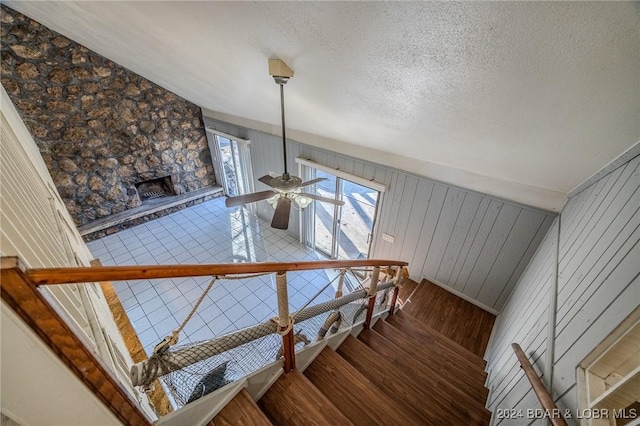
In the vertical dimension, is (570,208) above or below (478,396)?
above

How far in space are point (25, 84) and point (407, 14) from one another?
581cm

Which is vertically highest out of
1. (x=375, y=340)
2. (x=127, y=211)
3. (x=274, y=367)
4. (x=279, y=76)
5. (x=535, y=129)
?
(x=279, y=76)

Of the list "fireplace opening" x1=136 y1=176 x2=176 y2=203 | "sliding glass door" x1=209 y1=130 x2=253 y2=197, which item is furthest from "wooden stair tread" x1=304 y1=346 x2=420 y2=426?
"fireplace opening" x1=136 y1=176 x2=176 y2=203

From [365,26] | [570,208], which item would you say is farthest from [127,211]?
[570,208]

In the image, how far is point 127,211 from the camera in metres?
5.32

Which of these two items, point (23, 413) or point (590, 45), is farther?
point (590, 45)

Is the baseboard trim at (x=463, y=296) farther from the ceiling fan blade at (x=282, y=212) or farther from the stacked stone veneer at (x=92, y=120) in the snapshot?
the stacked stone veneer at (x=92, y=120)

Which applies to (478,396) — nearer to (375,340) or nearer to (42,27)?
(375,340)

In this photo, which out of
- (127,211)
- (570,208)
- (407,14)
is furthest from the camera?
(127,211)

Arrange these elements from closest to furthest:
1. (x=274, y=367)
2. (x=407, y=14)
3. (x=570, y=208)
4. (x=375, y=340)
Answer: (x=407, y=14) → (x=274, y=367) → (x=570, y=208) → (x=375, y=340)

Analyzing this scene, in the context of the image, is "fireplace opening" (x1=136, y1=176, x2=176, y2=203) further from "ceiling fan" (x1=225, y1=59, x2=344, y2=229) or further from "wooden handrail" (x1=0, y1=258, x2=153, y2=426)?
"wooden handrail" (x1=0, y1=258, x2=153, y2=426)

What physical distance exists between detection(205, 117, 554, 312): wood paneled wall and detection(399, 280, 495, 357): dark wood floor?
0.14 m

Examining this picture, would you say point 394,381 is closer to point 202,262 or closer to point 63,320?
point 63,320

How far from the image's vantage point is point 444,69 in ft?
4.36
